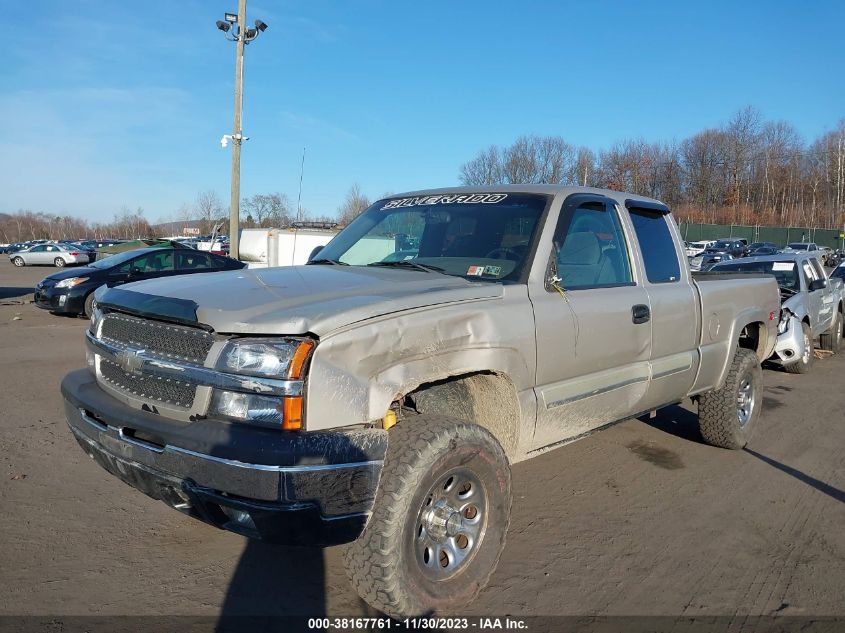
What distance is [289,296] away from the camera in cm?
291

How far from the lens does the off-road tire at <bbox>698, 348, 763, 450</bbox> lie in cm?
522

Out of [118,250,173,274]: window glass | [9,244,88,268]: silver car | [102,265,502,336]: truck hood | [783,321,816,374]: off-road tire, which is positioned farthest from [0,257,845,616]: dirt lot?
[9,244,88,268]: silver car

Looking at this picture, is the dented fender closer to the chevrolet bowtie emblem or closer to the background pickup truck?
the background pickup truck

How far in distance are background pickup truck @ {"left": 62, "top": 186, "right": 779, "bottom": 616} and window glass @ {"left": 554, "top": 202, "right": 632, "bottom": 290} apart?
1cm

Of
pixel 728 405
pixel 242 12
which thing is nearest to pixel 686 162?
pixel 242 12

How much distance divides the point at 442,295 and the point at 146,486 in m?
1.56

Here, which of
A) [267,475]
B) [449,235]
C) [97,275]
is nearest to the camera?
[267,475]

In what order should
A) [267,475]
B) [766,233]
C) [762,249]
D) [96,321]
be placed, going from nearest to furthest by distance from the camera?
[267,475]
[96,321]
[762,249]
[766,233]

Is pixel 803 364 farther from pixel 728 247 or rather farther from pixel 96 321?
pixel 728 247

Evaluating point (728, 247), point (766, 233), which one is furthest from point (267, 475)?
point (766, 233)

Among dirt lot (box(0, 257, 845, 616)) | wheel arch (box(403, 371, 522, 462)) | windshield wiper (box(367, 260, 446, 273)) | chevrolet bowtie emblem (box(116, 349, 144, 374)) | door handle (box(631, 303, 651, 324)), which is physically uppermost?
windshield wiper (box(367, 260, 446, 273))

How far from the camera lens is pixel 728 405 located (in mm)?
5219

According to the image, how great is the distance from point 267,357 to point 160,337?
0.65 m

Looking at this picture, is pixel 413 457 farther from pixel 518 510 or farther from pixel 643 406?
pixel 643 406
